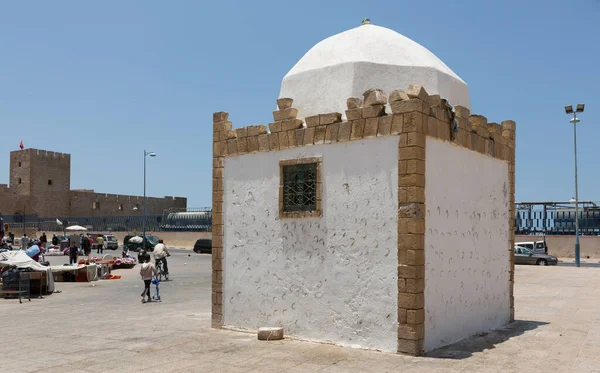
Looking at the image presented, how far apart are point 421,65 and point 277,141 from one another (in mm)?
2760

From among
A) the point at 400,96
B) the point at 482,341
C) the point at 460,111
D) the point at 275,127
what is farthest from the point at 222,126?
the point at 482,341

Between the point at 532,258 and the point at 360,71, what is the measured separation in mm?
24289

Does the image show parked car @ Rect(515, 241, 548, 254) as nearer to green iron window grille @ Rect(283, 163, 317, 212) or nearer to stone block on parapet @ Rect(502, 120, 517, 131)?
stone block on parapet @ Rect(502, 120, 517, 131)

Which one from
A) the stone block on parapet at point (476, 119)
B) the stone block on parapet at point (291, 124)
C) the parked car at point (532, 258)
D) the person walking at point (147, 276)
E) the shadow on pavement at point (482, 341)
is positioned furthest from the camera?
the parked car at point (532, 258)

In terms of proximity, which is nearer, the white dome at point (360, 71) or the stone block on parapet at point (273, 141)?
the white dome at point (360, 71)

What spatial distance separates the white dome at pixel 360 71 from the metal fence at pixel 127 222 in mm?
35957

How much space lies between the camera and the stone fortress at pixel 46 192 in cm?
5597

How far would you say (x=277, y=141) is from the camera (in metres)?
9.67

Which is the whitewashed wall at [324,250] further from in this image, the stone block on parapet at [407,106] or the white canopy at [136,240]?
the white canopy at [136,240]

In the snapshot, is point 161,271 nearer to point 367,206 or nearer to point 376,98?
point 367,206

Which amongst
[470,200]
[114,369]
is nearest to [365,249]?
[470,200]

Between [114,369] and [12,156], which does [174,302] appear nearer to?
[114,369]

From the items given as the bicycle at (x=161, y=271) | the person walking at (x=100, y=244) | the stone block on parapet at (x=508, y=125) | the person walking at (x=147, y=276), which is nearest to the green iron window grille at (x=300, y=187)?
the stone block on parapet at (x=508, y=125)

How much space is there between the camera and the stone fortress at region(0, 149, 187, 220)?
56.0 m
